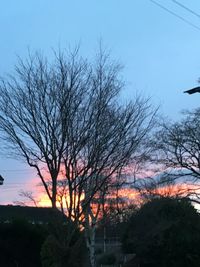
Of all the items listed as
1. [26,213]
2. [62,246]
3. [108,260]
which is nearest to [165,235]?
[62,246]

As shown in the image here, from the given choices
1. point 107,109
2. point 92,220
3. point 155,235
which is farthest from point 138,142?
point 92,220

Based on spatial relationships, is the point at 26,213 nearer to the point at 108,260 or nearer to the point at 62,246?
the point at 108,260

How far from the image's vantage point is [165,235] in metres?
23.9

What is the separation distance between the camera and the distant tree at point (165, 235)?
23672 millimetres

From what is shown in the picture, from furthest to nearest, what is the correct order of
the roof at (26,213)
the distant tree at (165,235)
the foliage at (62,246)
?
the roof at (26,213) < the distant tree at (165,235) < the foliage at (62,246)

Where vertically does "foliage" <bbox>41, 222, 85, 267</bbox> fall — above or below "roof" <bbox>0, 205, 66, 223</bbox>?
below

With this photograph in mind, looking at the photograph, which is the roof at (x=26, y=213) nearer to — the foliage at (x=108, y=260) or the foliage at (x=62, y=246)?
the foliage at (x=108, y=260)

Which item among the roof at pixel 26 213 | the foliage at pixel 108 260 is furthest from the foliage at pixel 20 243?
the foliage at pixel 108 260

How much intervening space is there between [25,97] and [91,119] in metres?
2.32

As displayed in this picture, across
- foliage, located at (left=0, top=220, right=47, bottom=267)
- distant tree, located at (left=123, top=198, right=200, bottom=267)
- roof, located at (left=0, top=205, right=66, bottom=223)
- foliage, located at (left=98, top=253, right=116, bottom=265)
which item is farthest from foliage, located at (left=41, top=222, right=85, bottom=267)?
foliage, located at (left=98, top=253, right=116, bottom=265)

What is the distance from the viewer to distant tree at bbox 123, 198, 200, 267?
23.7 meters

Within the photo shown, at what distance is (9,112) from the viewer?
57.3 ft

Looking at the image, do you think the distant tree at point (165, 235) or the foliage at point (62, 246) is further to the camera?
the distant tree at point (165, 235)

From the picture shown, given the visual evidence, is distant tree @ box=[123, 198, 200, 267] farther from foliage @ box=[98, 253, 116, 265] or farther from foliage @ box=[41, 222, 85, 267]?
foliage @ box=[98, 253, 116, 265]
